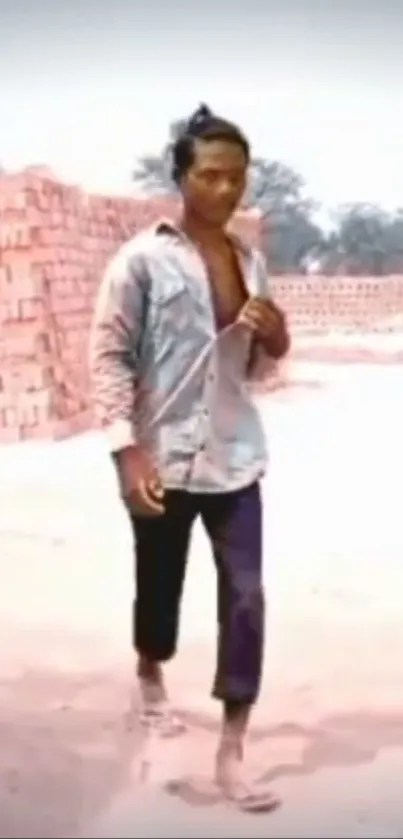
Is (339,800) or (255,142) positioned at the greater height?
(255,142)

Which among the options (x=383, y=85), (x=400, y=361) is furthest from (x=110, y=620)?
(x=383, y=85)

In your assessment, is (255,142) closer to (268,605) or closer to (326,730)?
(268,605)

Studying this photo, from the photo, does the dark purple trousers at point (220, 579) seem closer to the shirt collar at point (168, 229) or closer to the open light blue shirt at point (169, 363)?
the open light blue shirt at point (169, 363)

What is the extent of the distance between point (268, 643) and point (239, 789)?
0.20 meters

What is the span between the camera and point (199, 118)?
1.88 meters

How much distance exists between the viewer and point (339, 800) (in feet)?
6.12

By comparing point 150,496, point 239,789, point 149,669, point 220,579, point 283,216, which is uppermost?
point 283,216

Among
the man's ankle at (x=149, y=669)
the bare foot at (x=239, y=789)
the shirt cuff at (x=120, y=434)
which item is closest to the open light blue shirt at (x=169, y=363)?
the shirt cuff at (x=120, y=434)

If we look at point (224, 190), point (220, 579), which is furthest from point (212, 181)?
point (220, 579)

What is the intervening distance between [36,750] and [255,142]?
2.91 feet

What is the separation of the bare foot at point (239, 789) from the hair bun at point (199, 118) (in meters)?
0.85

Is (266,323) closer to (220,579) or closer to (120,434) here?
(120,434)

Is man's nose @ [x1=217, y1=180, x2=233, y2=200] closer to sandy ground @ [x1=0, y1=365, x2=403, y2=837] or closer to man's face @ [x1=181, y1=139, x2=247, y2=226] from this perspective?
man's face @ [x1=181, y1=139, x2=247, y2=226]

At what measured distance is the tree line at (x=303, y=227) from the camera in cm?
190
